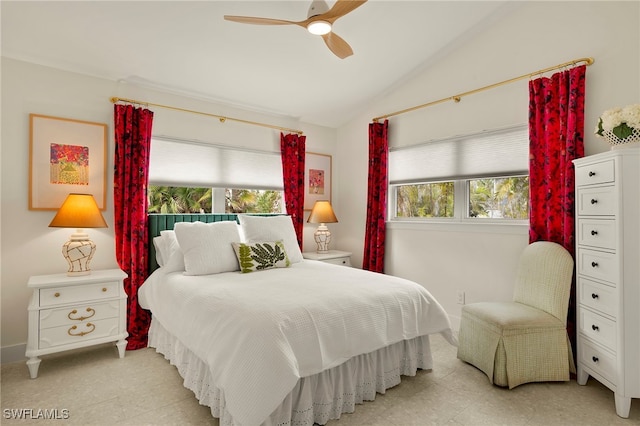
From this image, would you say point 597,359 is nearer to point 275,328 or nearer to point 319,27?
point 275,328

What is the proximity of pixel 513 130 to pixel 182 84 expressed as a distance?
10.4 ft

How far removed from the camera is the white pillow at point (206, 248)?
2820mm

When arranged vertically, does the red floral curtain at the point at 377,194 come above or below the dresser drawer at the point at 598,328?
above

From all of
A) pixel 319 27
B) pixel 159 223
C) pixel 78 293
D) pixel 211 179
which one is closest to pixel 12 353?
pixel 78 293

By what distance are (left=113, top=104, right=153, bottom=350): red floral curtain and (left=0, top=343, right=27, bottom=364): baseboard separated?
0.76 metres

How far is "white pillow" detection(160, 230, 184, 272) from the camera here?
294cm

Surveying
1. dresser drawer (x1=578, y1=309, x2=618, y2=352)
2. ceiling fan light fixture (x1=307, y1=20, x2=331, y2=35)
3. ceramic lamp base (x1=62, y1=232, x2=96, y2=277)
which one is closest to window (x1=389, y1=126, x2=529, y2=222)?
dresser drawer (x1=578, y1=309, x2=618, y2=352)

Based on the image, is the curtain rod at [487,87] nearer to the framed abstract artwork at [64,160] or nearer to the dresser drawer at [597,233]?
the dresser drawer at [597,233]

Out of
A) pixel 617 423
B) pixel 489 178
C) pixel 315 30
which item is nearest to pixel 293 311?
pixel 315 30

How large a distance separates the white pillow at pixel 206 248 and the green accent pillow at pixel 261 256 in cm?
9

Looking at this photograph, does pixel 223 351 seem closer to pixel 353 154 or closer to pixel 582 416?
pixel 582 416

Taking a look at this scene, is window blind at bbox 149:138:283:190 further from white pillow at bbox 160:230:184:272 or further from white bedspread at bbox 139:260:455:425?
white bedspread at bbox 139:260:455:425

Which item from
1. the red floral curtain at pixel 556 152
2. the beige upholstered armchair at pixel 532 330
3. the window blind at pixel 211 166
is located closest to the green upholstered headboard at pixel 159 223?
the window blind at pixel 211 166

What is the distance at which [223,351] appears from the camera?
1789 millimetres
